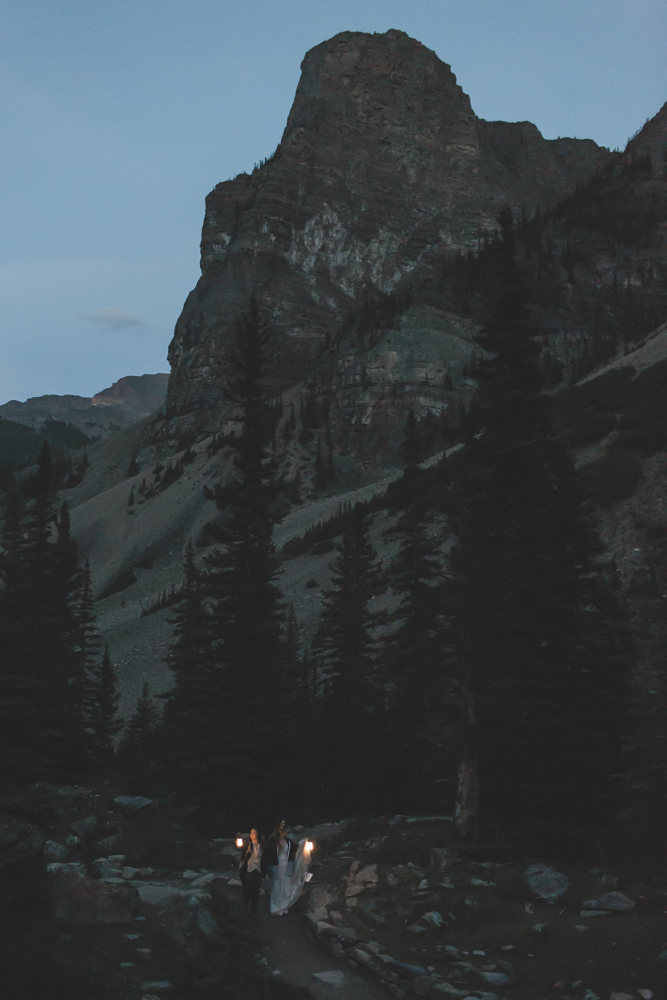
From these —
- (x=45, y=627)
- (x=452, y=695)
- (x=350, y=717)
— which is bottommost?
(x=350, y=717)

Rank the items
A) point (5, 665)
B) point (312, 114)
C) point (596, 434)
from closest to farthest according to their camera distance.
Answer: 1. point (5, 665)
2. point (596, 434)
3. point (312, 114)

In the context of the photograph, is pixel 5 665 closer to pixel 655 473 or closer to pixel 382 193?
pixel 655 473

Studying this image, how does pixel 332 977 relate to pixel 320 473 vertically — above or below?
below

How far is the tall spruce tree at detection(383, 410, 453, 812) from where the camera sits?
19.8 metres

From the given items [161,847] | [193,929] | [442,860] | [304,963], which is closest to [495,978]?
[304,963]

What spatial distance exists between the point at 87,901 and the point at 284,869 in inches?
164

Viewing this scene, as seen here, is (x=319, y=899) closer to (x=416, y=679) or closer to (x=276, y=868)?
(x=276, y=868)

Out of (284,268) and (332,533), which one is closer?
(332,533)

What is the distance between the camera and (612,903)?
12938 millimetres

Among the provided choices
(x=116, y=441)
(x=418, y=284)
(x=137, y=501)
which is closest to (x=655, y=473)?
(x=137, y=501)

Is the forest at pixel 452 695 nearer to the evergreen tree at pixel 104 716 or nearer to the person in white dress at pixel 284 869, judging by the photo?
the person in white dress at pixel 284 869

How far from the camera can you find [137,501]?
12338 cm

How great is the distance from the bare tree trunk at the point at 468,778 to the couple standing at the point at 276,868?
16.0 ft

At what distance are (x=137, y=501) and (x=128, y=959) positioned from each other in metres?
117
